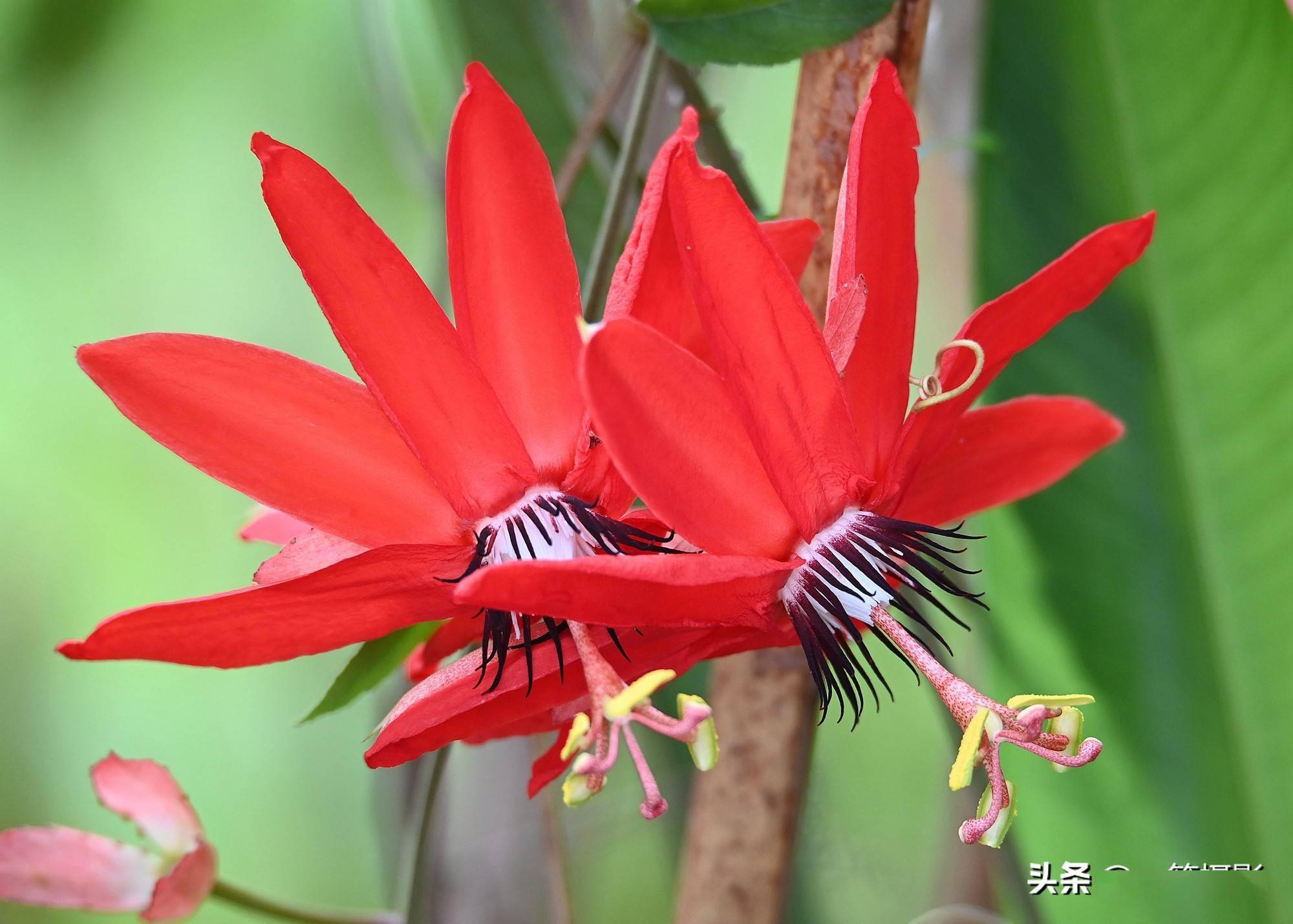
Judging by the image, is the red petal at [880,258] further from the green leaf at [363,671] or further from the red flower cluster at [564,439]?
the green leaf at [363,671]

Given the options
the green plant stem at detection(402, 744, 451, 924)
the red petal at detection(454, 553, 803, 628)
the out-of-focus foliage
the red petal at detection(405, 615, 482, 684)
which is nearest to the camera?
the red petal at detection(454, 553, 803, 628)

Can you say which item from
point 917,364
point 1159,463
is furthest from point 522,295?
point 917,364

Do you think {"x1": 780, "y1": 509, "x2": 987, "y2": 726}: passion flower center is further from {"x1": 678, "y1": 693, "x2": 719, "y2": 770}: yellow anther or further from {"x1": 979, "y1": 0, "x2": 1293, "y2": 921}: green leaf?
{"x1": 979, "y1": 0, "x2": 1293, "y2": 921}: green leaf

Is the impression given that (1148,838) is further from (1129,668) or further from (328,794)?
(328,794)

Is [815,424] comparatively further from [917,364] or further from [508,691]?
[917,364]

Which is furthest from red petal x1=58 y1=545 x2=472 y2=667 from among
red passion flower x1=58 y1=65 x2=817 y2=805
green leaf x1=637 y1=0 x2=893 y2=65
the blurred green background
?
the blurred green background

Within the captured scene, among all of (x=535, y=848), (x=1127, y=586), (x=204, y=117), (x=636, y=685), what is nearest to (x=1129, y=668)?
(x=1127, y=586)
